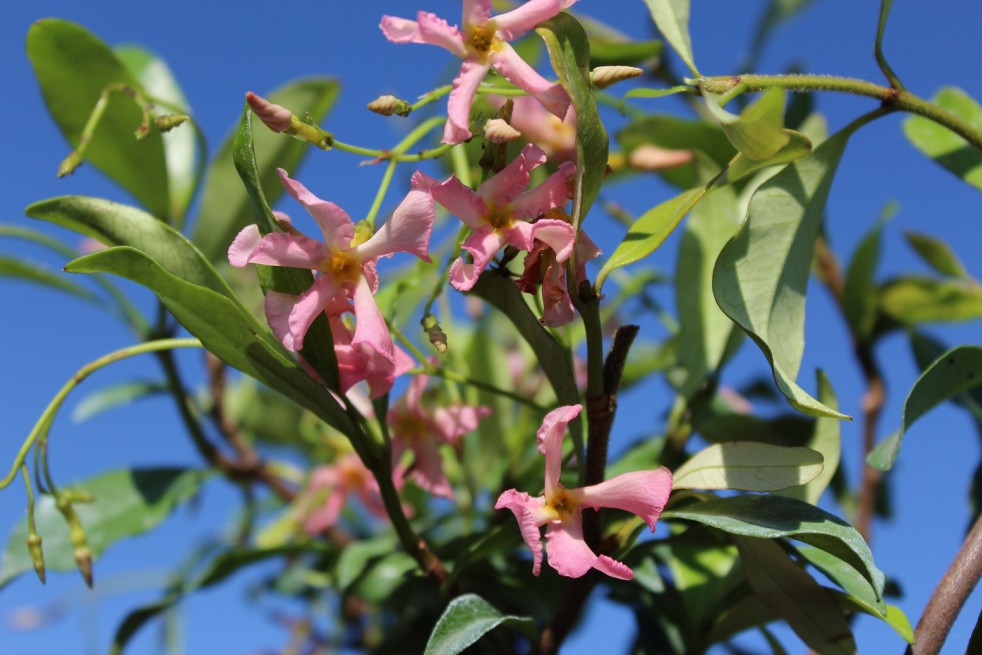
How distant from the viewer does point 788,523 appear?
670 mm

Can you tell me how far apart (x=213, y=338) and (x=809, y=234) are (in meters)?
0.51

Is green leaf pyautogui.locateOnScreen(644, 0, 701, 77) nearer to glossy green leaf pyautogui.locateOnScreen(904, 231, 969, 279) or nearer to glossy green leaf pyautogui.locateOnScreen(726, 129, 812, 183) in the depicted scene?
glossy green leaf pyautogui.locateOnScreen(726, 129, 812, 183)

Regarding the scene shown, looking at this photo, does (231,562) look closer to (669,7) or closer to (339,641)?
(339,641)

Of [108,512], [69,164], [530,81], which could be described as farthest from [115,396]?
[530,81]

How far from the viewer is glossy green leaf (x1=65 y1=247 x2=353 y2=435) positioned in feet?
2.20

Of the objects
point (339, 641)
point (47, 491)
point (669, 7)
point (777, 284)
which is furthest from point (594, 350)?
point (339, 641)

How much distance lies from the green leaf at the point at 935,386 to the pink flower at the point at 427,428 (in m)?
0.44

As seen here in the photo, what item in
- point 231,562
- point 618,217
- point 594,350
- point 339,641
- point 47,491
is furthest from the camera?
point 339,641

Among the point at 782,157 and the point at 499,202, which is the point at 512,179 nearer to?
the point at 499,202

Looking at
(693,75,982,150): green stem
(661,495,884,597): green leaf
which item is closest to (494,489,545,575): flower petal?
(661,495,884,597): green leaf

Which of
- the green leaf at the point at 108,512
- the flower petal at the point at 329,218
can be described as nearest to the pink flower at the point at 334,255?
the flower petal at the point at 329,218

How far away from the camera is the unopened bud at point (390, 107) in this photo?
73 centimetres

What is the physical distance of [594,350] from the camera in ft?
2.29

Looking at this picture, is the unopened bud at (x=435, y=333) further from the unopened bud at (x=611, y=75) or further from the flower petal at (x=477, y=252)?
the unopened bud at (x=611, y=75)
